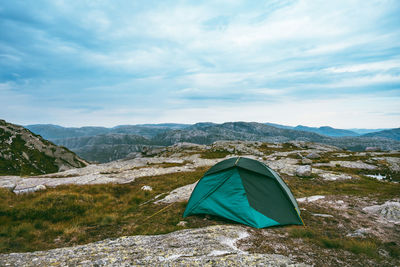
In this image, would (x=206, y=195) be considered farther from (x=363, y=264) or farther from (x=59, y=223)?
(x=59, y=223)

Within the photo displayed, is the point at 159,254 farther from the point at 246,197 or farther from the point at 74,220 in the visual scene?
the point at 74,220

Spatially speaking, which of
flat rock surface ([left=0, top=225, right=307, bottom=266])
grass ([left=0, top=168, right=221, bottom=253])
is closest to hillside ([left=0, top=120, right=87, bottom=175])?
grass ([left=0, top=168, right=221, bottom=253])

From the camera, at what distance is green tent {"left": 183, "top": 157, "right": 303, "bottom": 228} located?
33.8 ft

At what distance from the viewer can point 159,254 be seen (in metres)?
7.01

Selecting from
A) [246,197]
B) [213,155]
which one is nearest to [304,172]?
[246,197]

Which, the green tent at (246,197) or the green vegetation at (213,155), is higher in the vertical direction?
the green tent at (246,197)

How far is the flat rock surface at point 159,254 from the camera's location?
253 inches

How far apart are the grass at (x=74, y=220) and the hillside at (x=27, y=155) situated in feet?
178

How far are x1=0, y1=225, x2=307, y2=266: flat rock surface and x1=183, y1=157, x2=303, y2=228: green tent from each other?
188cm

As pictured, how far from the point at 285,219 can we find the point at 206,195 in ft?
16.3

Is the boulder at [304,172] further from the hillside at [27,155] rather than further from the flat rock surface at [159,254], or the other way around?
the hillside at [27,155]

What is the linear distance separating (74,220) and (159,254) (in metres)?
8.57

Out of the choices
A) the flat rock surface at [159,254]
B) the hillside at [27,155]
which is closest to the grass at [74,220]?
the flat rock surface at [159,254]

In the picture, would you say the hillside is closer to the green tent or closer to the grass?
the grass
